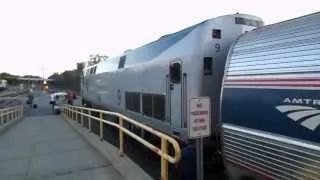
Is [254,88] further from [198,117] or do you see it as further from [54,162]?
[54,162]

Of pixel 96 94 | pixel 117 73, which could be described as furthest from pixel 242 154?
pixel 96 94

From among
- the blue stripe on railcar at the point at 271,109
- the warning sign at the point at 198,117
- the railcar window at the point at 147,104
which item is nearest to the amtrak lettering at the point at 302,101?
the blue stripe on railcar at the point at 271,109

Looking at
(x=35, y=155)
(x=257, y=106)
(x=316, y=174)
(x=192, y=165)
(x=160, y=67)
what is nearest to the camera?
(x=316, y=174)

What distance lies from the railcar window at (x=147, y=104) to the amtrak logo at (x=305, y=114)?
6.33 metres

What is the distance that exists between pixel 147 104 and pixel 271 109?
6436 millimetres

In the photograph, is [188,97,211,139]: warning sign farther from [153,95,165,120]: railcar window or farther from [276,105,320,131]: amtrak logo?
[153,95,165,120]: railcar window

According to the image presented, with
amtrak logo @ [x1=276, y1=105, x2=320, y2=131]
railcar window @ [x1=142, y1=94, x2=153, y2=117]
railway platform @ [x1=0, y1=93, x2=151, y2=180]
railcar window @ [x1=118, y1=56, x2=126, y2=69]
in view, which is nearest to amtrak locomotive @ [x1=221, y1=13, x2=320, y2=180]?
amtrak logo @ [x1=276, y1=105, x2=320, y2=131]

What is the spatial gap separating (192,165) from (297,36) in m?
3.28

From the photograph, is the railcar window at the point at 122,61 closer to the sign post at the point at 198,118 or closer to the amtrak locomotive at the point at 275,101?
the amtrak locomotive at the point at 275,101

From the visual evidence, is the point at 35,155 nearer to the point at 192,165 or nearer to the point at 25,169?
the point at 25,169

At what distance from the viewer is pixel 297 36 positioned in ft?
19.0

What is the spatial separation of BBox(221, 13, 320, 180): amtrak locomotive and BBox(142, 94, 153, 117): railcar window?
4859mm

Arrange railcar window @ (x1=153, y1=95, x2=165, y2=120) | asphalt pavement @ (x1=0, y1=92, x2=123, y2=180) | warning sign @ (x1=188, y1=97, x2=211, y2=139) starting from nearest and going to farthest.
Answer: warning sign @ (x1=188, y1=97, x2=211, y2=139) < asphalt pavement @ (x1=0, y1=92, x2=123, y2=180) < railcar window @ (x1=153, y1=95, x2=165, y2=120)

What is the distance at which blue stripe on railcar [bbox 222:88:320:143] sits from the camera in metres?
5.27
